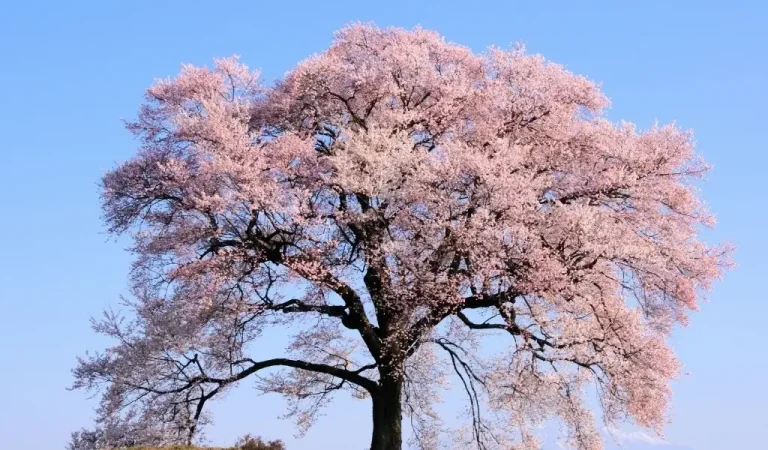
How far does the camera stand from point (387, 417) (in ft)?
92.9

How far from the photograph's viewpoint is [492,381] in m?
28.9

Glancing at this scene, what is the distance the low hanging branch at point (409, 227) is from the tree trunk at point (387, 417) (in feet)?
0.20

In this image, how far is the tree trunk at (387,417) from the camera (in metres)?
28.0

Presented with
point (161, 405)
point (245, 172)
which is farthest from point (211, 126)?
point (161, 405)

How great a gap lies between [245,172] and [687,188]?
14.5m

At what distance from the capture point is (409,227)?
27.1 meters

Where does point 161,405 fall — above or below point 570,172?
below

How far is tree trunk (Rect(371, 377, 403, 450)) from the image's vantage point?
92.0ft

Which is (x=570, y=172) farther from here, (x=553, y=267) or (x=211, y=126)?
(x=211, y=126)

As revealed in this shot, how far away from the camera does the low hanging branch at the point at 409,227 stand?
26328mm

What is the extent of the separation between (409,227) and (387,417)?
6128 millimetres

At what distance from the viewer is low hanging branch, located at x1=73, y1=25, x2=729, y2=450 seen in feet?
86.4

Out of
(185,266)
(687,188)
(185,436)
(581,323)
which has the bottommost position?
(185,436)

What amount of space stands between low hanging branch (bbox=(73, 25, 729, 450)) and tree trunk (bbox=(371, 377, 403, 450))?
2.4 inches
